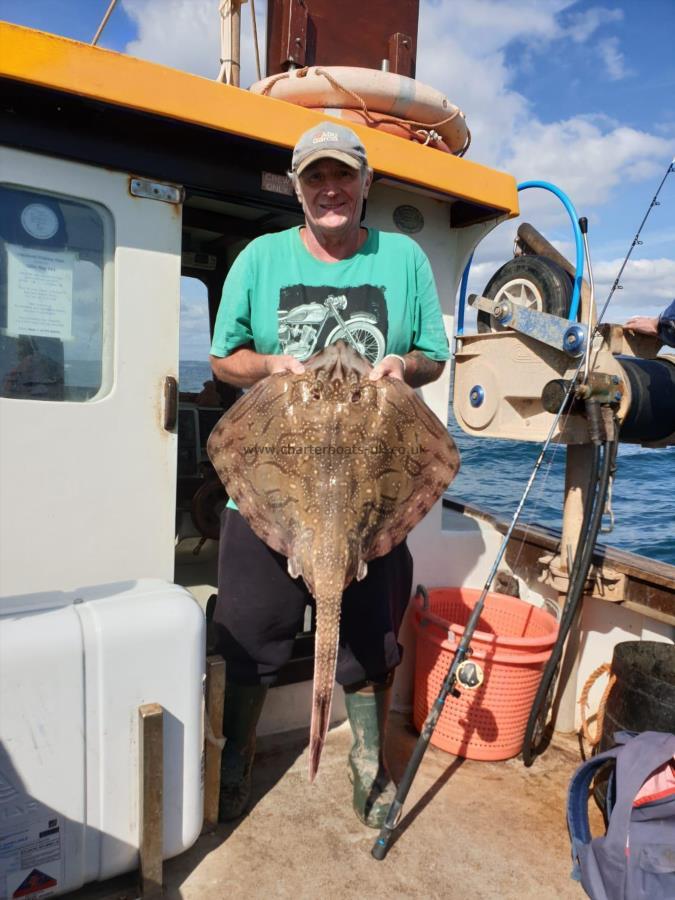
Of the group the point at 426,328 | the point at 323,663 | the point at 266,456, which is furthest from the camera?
the point at 426,328

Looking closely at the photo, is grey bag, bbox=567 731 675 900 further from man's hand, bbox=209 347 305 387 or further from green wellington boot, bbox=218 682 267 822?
man's hand, bbox=209 347 305 387

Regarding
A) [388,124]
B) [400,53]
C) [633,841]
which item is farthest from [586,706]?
[400,53]

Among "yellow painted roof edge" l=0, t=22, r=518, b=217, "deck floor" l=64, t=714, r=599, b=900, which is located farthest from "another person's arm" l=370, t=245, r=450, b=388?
"deck floor" l=64, t=714, r=599, b=900

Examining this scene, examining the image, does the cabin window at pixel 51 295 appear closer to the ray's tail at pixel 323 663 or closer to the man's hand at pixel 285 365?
the man's hand at pixel 285 365

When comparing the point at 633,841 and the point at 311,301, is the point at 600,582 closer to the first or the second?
the point at 633,841

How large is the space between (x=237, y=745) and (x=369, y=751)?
2.20 ft

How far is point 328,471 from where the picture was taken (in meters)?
2.01

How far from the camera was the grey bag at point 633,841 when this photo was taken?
2.26 meters

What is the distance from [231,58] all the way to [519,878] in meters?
4.42

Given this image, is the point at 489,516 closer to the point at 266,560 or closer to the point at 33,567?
the point at 266,560

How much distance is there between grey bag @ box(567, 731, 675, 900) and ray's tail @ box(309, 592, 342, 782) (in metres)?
1.41

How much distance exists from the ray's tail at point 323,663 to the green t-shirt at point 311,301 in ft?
3.43

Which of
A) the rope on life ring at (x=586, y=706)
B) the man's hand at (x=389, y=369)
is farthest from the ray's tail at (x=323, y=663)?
the rope on life ring at (x=586, y=706)

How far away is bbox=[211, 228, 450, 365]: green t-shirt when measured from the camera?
2.46m
